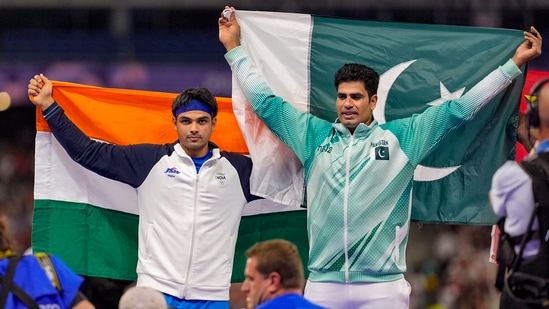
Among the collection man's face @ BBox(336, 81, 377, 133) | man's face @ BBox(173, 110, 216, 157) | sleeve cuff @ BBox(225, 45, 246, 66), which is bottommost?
man's face @ BBox(173, 110, 216, 157)

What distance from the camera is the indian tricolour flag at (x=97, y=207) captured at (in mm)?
7809

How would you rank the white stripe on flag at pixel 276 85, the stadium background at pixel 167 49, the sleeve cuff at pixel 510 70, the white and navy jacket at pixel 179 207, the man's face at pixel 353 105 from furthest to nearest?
the stadium background at pixel 167 49, the white stripe on flag at pixel 276 85, the white and navy jacket at pixel 179 207, the sleeve cuff at pixel 510 70, the man's face at pixel 353 105

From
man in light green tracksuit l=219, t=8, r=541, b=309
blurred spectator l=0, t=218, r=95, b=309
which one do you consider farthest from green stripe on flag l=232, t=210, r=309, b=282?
blurred spectator l=0, t=218, r=95, b=309

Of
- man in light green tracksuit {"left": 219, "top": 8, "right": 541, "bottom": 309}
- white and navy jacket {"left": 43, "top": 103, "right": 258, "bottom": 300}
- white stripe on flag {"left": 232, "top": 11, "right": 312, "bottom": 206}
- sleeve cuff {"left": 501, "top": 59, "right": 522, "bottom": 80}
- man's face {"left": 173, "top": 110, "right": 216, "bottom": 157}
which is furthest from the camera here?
white stripe on flag {"left": 232, "top": 11, "right": 312, "bottom": 206}

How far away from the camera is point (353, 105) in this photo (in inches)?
269

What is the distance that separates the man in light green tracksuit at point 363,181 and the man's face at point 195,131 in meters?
0.62

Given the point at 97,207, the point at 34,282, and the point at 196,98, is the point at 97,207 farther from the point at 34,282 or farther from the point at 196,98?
the point at 34,282

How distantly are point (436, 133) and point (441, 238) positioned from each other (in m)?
11.1

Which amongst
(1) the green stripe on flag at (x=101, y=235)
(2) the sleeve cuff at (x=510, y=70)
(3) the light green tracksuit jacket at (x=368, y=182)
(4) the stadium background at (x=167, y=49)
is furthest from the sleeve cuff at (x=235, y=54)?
(4) the stadium background at (x=167, y=49)

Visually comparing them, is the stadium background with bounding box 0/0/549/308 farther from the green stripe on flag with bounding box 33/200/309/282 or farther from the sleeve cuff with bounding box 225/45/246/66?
the sleeve cuff with bounding box 225/45/246/66

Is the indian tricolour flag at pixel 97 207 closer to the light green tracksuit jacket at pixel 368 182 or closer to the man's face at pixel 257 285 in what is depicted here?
the light green tracksuit jacket at pixel 368 182

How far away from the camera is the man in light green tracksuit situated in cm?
666

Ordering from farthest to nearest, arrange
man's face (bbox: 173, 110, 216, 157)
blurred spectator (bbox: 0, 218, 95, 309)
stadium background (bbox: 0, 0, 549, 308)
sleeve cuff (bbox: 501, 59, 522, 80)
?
1. stadium background (bbox: 0, 0, 549, 308)
2. man's face (bbox: 173, 110, 216, 157)
3. sleeve cuff (bbox: 501, 59, 522, 80)
4. blurred spectator (bbox: 0, 218, 95, 309)

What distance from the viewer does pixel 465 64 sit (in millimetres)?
7715
